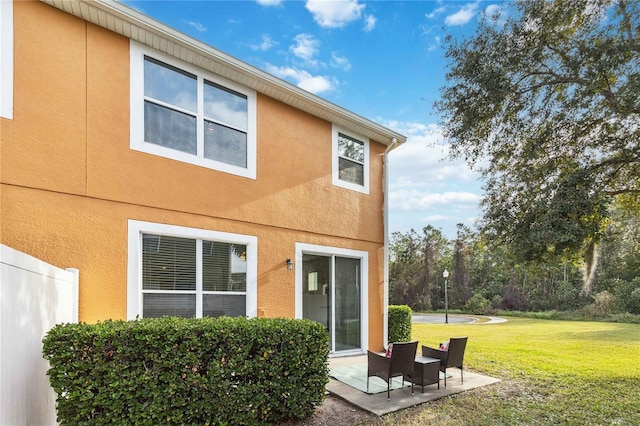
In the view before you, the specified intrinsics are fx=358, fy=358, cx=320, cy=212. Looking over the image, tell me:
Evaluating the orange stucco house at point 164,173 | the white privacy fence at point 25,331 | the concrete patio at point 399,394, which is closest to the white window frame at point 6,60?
the orange stucco house at point 164,173

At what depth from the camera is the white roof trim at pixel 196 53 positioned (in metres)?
5.43

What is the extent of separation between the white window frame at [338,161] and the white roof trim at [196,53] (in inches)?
9.6

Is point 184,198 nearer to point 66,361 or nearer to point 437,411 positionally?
point 66,361

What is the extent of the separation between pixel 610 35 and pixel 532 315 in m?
24.8

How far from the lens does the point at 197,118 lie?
6645 mm

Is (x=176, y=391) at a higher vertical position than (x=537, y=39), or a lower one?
lower

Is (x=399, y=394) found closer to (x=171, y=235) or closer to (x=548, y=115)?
(x=171, y=235)

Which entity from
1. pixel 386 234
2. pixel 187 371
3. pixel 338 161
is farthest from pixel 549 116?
pixel 187 371

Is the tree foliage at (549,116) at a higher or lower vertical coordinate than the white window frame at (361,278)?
higher

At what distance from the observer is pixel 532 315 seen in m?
26.4

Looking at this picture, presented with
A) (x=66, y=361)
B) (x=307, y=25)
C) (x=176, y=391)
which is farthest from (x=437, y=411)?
(x=307, y=25)

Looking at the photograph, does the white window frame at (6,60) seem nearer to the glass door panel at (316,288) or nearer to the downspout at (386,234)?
the glass door panel at (316,288)

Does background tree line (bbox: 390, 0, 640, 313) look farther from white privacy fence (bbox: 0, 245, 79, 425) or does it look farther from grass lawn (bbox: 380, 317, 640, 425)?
white privacy fence (bbox: 0, 245, 79, 425)

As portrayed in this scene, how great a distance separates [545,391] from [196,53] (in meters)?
8.66
